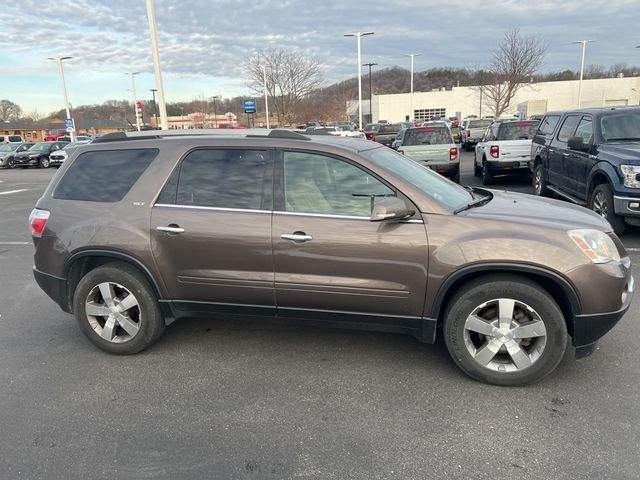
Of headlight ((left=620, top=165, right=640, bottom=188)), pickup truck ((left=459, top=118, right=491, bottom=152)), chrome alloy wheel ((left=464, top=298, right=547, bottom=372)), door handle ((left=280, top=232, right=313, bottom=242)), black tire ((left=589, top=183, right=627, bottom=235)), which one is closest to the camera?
chrome alloy wheel ((left=464, top=298, right=547, bottom=372))

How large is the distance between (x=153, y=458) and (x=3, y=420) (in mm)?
1188

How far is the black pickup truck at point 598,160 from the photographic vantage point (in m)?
6.70

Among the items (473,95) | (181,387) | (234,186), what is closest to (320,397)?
(181,387)

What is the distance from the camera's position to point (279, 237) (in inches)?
139

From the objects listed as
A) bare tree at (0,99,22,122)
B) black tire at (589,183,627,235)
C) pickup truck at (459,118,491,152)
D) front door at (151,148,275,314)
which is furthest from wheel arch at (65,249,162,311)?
bare tree at (0,99,22,122)

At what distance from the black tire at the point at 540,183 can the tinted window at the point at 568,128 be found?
1.04 meters

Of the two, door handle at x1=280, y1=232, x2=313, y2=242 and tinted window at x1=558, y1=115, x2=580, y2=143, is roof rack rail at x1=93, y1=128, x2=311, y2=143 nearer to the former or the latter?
door handle at x1=280, y1=232, x2=313, y2=242

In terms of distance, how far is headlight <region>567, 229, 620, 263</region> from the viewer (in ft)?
10.5

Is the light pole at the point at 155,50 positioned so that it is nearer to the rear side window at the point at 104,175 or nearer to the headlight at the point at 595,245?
the rear side window at the point at 104,175

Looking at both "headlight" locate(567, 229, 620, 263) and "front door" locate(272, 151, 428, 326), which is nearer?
"headlight" locate(567, 229, 620, 263)

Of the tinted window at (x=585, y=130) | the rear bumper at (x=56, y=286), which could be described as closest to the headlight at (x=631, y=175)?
the tinted window at (x=585, y=130)

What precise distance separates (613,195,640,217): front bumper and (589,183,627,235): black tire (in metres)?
0.11

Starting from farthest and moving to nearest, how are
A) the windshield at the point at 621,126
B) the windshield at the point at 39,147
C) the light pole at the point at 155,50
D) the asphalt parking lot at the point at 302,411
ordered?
the windshield at the point at 39,147, the light pole at the point at 155,50, the windshield at the point at 621,126, the asphalt parking lot at the point at 302,411

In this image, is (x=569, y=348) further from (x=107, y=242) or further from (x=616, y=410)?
(x=107, y=242)
